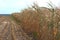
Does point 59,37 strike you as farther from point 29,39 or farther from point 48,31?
point 29,39

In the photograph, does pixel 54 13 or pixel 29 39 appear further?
pixel 29 39

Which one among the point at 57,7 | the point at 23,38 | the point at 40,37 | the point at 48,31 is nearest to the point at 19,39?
the point at 23,38

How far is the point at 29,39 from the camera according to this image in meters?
16.7

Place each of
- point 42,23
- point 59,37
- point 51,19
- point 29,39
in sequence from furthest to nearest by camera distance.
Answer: point 29,39
point 42,23
point 51,19
point 59,37

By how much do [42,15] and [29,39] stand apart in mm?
3123

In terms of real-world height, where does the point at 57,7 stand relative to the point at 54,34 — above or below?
above

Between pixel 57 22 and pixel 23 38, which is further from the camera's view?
pixel 23 38

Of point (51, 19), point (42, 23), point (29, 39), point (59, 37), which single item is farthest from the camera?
point (29, 39)

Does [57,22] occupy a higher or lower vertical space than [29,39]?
higher

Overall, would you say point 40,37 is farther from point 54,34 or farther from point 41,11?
point 54,34

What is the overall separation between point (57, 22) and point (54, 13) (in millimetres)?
507

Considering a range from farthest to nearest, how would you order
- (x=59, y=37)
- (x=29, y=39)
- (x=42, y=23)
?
(x=29, y=39)
(x=42, y=23)
(x=59, y=37)

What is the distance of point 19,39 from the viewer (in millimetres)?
17047

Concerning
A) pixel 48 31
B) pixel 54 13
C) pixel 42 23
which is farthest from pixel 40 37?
pixel 54 13
